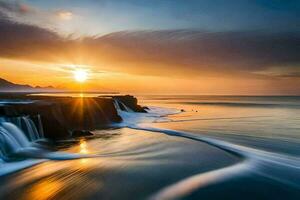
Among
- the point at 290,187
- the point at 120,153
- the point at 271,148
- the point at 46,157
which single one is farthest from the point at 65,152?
the point at 271,148

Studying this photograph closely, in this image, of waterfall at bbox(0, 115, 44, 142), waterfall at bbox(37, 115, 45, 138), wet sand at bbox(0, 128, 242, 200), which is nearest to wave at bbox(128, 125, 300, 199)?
wet sand at bbox(0, 128, 242, 200)

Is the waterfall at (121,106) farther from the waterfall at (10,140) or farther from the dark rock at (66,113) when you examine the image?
the waterfall at (10,140)

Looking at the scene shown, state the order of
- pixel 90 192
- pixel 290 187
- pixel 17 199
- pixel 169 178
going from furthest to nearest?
pixel 169 178, pixel 290 187, pixel 90 192, pixel 17 199

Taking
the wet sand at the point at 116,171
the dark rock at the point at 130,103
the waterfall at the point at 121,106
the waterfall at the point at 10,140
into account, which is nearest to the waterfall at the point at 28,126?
the waterfall at the point at 10,140

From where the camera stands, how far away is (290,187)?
1180 cm

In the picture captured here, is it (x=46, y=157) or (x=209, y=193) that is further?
(x=46, y=157)

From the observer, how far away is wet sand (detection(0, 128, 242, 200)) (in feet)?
35.4

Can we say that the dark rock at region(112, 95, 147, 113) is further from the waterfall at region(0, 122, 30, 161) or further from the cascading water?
the waterfall at region(0, 122, 30, 161)

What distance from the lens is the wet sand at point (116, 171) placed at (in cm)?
1080

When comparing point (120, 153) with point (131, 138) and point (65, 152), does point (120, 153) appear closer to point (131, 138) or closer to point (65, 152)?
point (65, 152)

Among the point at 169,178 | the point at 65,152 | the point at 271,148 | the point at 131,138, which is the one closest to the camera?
the point at 169,178

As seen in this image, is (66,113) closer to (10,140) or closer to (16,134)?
Answer: (16,134)

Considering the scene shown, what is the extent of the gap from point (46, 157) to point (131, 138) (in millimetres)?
8469

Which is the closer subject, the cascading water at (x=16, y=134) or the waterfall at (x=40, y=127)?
the cascading water at (x=16, y=134)
